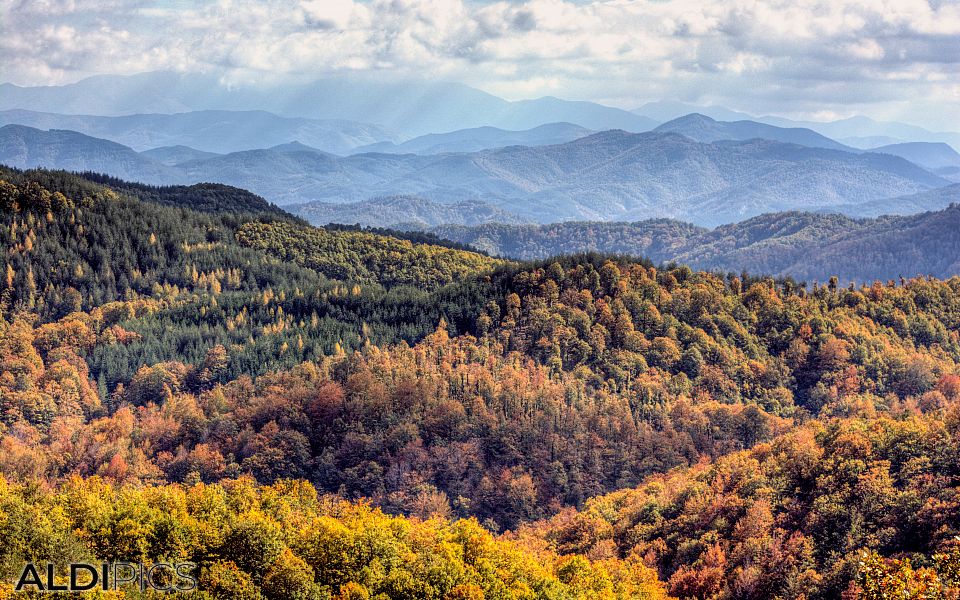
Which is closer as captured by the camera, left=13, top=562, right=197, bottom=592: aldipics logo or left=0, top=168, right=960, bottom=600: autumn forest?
left=13, top=562, right=197, bottom=592: aldipics logo

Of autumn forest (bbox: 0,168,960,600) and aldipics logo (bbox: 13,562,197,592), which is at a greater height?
aldipics logo (bbox: 13,562,197,592)

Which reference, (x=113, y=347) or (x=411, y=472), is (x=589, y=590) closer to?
(x=411, y=472)

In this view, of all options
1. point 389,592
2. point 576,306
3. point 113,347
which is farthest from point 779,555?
point 113,347

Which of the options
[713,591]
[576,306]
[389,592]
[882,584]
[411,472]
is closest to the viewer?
[882,584]

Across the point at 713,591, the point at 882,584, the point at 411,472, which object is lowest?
the point at 411,472

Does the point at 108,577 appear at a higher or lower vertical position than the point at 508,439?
higher

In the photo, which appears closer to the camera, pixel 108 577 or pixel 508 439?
pixel 108 577

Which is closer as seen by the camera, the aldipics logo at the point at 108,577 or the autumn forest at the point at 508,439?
the aldipics logo at the point at 108,577

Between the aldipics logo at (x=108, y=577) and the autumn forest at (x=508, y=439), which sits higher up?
the aldipics logo at (x=108, y=577)
